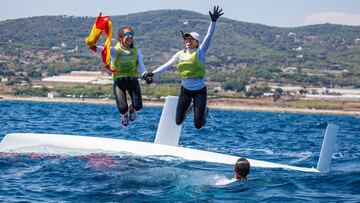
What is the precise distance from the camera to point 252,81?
194 meters

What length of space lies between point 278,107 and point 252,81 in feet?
122

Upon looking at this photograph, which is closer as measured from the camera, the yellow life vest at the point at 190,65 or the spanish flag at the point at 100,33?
the spanish flag at the point at 100,33

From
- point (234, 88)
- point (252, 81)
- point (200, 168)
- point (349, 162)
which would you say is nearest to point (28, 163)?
point (200, 168)

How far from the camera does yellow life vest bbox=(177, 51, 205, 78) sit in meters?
17.2

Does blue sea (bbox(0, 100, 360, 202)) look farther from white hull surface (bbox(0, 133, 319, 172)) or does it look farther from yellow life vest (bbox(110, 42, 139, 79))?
yellow life vest (bbox(110, 42, 139, 79))

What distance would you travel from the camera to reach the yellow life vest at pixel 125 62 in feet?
58.2

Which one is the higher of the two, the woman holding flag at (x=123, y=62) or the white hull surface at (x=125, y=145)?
the woman holding flag at (x=123, y=62)

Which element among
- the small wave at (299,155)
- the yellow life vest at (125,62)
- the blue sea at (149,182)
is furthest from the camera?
the small wave at (299,155)

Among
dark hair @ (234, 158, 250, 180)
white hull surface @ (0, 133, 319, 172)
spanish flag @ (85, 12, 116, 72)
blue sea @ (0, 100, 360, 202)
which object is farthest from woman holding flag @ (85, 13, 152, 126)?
dark hair @ (234, 158, 250, 180)

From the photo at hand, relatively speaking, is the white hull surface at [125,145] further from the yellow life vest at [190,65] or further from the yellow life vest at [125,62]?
the yellow life vest at [190,65]

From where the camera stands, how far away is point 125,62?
17875mm

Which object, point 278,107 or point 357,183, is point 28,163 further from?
point 278,107

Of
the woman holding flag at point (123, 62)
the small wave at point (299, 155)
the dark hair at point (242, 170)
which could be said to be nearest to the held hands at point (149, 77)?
the woman holding flag at point (123, 62)

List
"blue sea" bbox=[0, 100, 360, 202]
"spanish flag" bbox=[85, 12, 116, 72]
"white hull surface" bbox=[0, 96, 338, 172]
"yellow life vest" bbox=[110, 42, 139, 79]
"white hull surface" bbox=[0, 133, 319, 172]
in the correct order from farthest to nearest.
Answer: "white hull surface" bbox=[0, 96, 338, 172], "white hull surface" bbox=[0, 133, 319, 172], "yellow life vest" bbox=[110, 42, 139, 79], "spanish flag" bbox=[85, 12, 116, 72], "blue sea" bbox=[0, 100, 360, 202]
